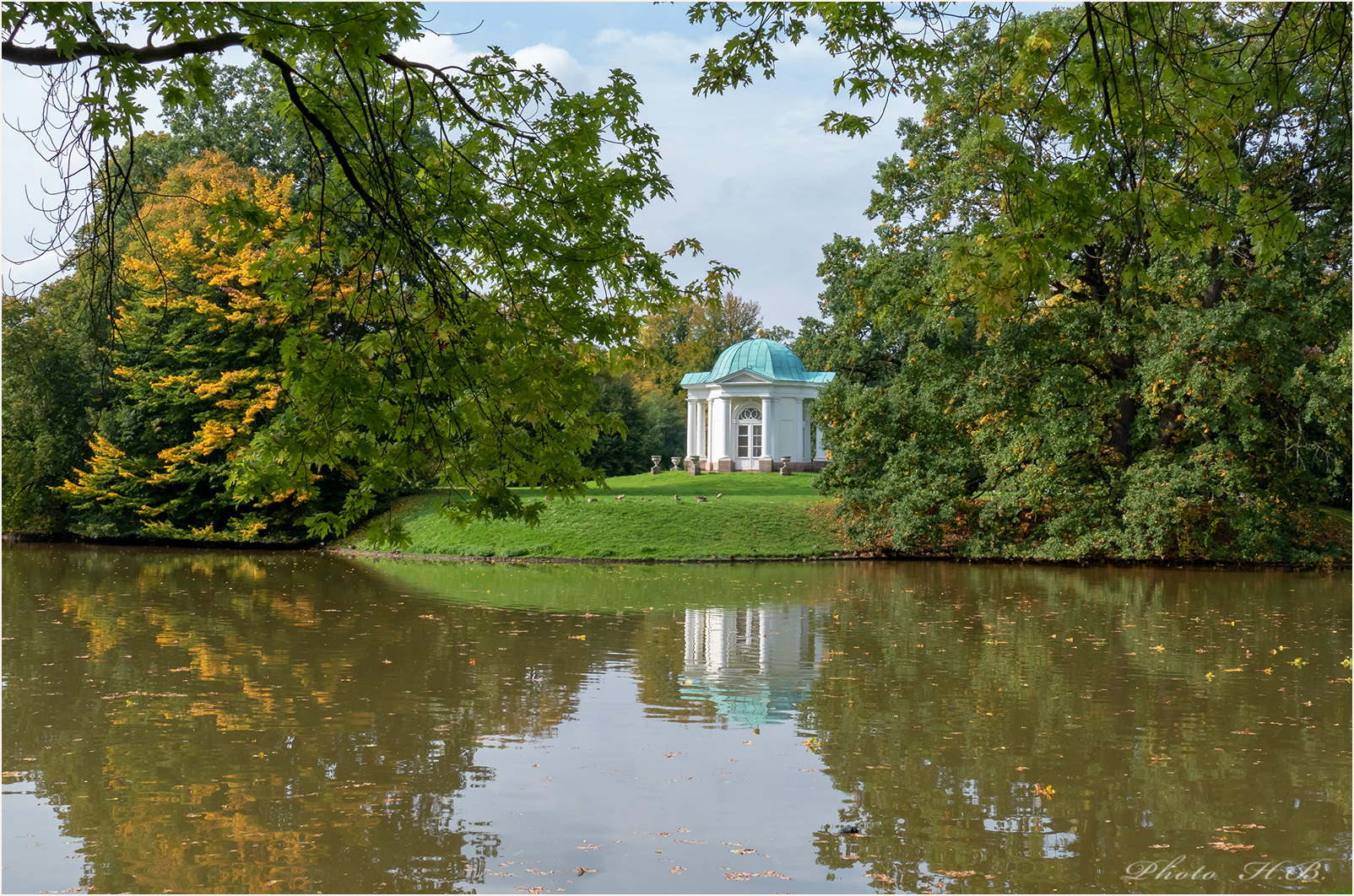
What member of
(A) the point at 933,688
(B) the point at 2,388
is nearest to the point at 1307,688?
(A) the point at 933,688

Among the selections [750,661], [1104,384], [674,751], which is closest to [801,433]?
[1104,384]

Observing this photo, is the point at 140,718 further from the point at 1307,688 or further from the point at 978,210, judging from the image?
the point at 978,210

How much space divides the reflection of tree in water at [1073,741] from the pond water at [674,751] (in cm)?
3

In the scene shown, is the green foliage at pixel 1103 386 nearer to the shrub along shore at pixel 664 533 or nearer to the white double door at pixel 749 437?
the shrub along shore at pixel 664 533

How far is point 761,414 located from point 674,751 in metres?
37.0

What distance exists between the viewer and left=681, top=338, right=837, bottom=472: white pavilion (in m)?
43.5

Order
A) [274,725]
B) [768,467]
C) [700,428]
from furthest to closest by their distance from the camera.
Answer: [700,428]
[768,467]
[274,725]

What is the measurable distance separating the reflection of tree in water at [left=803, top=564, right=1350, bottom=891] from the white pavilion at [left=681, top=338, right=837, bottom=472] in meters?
28.7

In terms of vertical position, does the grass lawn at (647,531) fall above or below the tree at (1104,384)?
below

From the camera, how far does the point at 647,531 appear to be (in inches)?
1029

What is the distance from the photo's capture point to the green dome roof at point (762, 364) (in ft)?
145

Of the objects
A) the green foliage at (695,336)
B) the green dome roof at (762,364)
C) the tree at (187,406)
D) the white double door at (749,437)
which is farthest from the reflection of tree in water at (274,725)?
the green foliage at (695,336)

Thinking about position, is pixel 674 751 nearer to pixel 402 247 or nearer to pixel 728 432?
pixel 402 247

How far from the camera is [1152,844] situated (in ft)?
Result: 18.5
